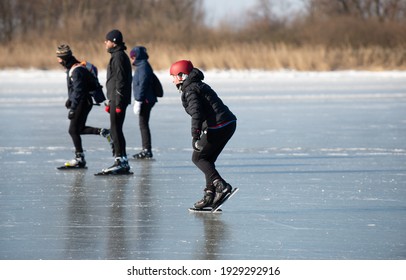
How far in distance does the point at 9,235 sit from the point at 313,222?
2062 millimetres

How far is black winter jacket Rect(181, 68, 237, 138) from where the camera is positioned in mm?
6926

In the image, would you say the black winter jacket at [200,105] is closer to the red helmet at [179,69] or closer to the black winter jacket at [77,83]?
the red helmet at [179,69]

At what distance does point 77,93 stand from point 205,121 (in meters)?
2.81

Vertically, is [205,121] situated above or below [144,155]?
above

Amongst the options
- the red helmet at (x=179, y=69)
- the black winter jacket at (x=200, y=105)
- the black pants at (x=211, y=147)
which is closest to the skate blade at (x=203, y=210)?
the black pants at (x=211, y=147)

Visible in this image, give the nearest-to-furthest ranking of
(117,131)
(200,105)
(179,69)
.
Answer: (200,105)
(179,69)
(117,131)

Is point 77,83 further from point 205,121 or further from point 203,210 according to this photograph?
point 203,210

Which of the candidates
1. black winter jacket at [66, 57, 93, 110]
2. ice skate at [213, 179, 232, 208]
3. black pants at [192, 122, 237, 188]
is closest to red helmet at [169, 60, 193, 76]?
black pants at [192, 122, 237, 188]

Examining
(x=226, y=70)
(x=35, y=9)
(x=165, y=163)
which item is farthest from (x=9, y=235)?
(x=35, y=9)

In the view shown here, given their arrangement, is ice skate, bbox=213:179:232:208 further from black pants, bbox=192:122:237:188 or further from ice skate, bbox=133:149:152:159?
ice skate, bbox=133:149:152:159

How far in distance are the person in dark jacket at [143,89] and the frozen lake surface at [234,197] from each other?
0.26m

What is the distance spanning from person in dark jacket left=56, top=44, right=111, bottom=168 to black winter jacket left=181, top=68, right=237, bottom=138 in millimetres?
2772

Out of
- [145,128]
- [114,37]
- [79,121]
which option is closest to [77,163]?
[79,121]

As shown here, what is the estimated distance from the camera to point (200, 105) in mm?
6969
